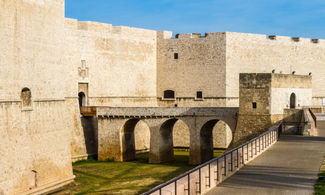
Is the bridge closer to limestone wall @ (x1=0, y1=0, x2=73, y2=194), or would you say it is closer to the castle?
the castle

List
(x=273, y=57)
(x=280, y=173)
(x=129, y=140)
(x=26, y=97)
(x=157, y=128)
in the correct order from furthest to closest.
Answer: (x=273, y=57)
(x=129, y=140)
(x=157, y=128)
(x=26, y=97)
(x=280, y=173)

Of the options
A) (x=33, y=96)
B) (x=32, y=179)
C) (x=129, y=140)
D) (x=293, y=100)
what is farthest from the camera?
(x=129, y=140)

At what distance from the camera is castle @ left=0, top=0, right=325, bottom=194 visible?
17109 millimetres

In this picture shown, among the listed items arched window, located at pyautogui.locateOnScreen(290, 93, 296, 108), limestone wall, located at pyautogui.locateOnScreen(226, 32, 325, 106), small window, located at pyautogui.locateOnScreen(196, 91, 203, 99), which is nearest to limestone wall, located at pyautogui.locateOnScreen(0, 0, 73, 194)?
arched window, located at pyautogui.locateOnScreen(290, 93, 296, 108)

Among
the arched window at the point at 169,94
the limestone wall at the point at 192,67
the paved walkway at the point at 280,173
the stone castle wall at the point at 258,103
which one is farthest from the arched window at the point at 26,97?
the arched window at the point at 169,94

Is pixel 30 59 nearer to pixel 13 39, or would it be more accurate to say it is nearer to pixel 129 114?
pixel 13 39

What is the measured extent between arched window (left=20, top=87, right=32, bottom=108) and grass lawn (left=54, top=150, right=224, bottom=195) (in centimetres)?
391

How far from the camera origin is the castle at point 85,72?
17109 mm

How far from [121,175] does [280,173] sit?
40.5 ft

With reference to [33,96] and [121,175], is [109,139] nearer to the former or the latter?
[121,175]

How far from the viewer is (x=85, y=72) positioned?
90.1 feet

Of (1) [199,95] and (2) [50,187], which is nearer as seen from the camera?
(2) [50,187]

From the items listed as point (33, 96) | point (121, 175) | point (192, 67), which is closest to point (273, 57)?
point (192, 67)

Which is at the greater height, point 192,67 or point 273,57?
point 273,57
